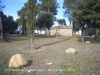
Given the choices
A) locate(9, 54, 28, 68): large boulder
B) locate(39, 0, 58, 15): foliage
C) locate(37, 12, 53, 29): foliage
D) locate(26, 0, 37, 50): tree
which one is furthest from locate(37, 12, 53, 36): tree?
locate(9, 54, 28, 68): large boulder

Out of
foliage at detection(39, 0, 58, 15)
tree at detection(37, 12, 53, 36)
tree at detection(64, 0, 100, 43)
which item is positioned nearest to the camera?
tree at detection(64, 0, 100, 43)

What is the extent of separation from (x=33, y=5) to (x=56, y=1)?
4016 centimetres

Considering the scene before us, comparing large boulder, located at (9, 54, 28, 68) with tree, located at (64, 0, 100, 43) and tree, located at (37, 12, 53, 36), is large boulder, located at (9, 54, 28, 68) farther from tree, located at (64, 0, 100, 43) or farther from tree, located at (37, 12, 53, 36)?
tree, located at (37, 12, 53, 36)

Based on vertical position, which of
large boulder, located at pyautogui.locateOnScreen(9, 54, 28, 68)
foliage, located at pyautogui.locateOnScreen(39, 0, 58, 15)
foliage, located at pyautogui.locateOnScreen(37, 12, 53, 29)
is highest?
foliage, located at pyautogui.locateOnScreen(39, 0, 58, 15)

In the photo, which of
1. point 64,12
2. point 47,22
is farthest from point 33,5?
point 64,12

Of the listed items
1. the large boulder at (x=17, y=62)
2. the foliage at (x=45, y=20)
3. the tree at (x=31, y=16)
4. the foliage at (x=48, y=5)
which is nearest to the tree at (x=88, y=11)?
the tree at (x=31, y=16)

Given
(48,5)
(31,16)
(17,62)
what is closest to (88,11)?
(31,16)

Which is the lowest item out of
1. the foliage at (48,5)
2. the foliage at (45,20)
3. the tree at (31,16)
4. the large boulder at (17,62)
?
the large boulder at (17,62)

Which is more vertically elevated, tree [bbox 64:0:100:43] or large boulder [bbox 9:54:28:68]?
tree [bbox 64:0:100:43]

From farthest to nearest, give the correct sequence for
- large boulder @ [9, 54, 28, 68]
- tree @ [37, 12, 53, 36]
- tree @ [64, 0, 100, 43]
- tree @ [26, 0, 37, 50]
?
tree @ [37, 12, 53, 36]
tree @ [64, 0, 100, 43]
tree @ [26, 0, 37, 50]
large boulder @ [9, 54, 28, 68]

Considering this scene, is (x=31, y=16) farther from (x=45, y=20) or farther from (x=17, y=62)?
(x=45, y=20)

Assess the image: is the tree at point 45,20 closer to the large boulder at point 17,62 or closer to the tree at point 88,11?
the tree at point 88,11

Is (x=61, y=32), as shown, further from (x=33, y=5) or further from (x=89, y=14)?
(x=33, y=5)

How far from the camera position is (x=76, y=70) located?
6.85 m
